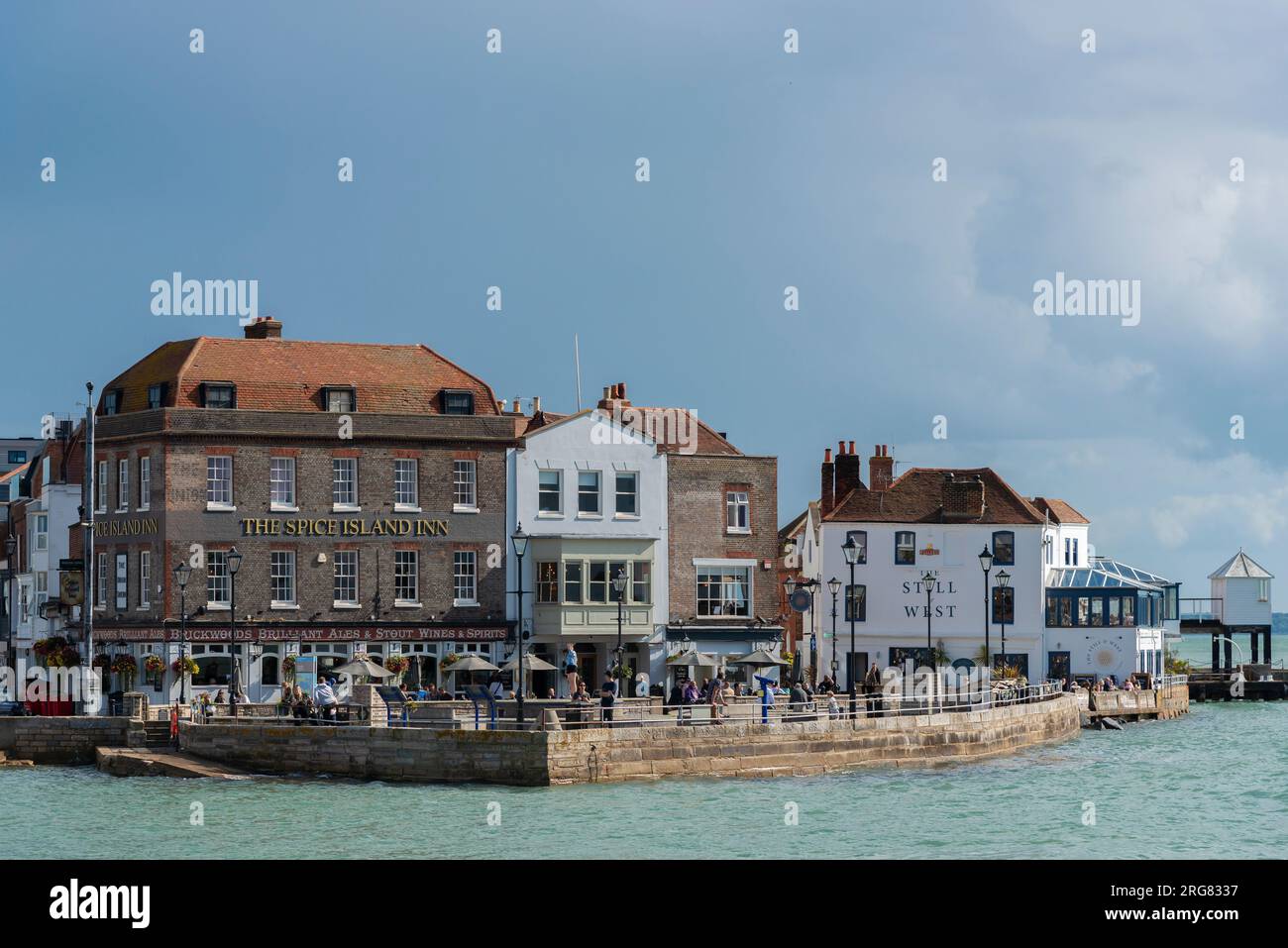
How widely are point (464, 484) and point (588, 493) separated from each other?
4621 mm

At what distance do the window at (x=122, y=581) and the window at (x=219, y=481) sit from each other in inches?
143

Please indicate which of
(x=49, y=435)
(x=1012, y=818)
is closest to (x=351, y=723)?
(x=1012, y=818)

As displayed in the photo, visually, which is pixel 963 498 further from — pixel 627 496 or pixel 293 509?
pixel 293 509

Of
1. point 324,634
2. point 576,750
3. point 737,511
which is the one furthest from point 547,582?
point 576,750

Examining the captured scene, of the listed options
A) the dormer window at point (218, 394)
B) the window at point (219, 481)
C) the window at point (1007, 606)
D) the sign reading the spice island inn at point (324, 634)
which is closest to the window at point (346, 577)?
the sign reading the spice island inn at point (324, 634)

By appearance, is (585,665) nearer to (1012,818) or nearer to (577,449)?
(577,449)

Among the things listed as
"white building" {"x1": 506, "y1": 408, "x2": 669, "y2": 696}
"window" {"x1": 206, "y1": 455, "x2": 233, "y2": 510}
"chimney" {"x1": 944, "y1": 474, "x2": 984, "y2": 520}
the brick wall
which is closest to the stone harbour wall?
"white building" {"x1": 506, "y1": 408, "x2": 669, "y2": 696}

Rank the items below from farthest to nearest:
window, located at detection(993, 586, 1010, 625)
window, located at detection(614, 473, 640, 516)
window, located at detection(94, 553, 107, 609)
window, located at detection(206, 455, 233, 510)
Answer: window, located at detection(993, 586, 1010, 625) → window, located at detection(614, 473, 640, 516) → window, located at detection(94, 553, 107, 609) → window, located at detection(206, 455, 233, 510)

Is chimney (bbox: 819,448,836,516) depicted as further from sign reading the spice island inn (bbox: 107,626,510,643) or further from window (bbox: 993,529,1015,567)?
sign reading the spice island inn (bbox: 107,626,510,643)

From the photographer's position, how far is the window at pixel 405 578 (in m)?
60.3

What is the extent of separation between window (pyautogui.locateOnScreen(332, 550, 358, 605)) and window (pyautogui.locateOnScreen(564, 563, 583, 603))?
286 inches

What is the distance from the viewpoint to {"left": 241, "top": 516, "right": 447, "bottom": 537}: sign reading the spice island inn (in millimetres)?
58375

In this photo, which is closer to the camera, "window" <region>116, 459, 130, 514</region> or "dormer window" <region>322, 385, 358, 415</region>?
"window" <region>116, 459, 130, 514</region>

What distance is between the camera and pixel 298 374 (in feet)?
200
